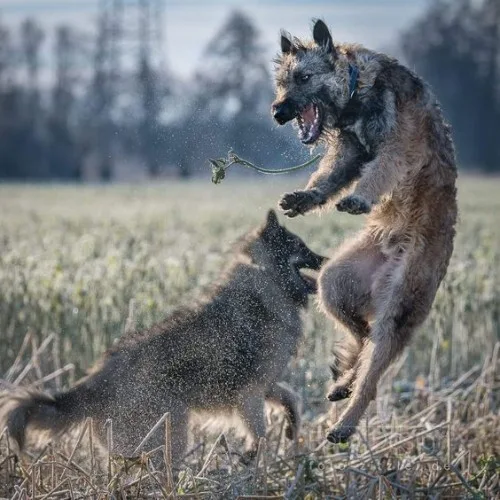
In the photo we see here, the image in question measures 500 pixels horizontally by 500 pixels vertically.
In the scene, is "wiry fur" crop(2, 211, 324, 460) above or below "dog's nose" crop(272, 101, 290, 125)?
below

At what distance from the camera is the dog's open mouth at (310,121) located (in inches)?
278

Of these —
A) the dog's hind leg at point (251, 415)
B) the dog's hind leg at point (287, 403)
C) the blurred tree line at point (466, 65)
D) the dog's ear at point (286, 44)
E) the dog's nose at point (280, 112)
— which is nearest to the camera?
the dog's nose at point (280, 112)

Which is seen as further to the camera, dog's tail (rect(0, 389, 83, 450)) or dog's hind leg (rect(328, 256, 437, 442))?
dog's tail (rect(0, 389, 83, 450))

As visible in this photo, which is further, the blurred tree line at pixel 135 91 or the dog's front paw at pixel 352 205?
the blurred tree line at pixel 135 91

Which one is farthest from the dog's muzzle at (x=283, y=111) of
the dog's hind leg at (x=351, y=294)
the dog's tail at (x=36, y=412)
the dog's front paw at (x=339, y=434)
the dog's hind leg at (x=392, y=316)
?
the dog's tail at (x=36, y=412)

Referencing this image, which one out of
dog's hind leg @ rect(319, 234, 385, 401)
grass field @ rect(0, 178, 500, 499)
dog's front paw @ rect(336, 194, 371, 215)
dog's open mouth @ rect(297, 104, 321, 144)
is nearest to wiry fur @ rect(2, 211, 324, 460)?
grass field @ rect(0, 178, 500, 499)

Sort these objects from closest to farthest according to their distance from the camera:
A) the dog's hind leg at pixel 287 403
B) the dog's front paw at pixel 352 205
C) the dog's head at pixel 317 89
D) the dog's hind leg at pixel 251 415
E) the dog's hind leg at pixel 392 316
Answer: the dog's front paw at pixel 352 205, the dog's hind leg at pixel 392 316, the dog's head at pixel 317 89, the dog's hind leg at pixel 251 415, the dog's hind leg at pixel 287 403

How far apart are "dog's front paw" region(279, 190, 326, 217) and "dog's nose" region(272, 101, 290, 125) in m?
0.55

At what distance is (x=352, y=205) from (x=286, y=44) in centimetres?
153

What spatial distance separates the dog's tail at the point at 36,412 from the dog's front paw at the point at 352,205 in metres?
2.42

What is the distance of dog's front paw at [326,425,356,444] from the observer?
6465 millimetres

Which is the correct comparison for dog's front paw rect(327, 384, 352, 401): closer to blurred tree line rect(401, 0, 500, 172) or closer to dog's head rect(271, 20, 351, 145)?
dog's head rect(271, 20, 351, 145)

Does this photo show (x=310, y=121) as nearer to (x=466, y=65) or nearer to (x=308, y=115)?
(x=308, y=115)

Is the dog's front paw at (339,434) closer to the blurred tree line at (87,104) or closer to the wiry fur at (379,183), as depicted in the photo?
the wiry fur at (379,183)
